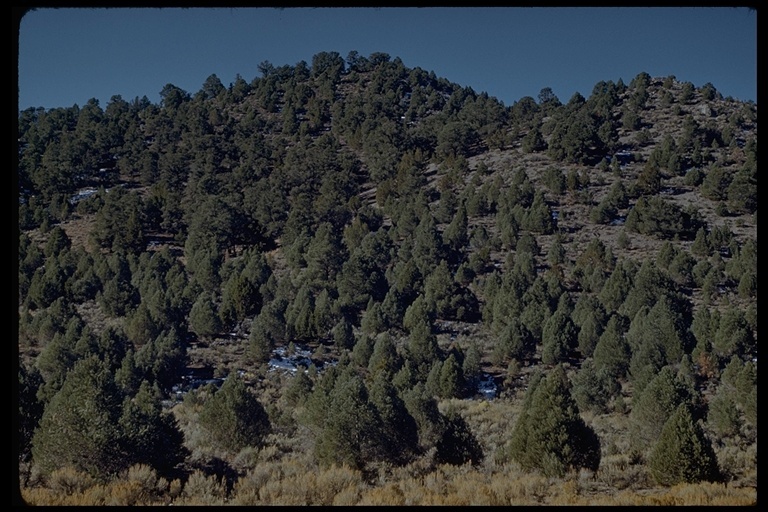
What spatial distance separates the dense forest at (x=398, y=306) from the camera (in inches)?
592

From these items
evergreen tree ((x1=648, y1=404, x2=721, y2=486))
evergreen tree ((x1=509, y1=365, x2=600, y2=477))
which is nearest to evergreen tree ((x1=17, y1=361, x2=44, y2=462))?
evergreen tree ((x1=509, y1=365, x2=600, y2=477))

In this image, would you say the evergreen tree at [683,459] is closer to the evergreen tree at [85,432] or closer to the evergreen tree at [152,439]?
the evergreen tree at [152,439]

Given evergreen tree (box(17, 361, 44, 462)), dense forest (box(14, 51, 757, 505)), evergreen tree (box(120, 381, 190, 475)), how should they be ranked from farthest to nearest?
evergreen tree (box(17, 361, 44, 462)), evergreen tree (box(120, 381, 190, 475)), dense forest (box(14, 51, 757, 505))

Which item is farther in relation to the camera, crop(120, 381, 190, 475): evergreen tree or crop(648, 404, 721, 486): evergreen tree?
crop(120, 381, 190, 475): evergreen tree

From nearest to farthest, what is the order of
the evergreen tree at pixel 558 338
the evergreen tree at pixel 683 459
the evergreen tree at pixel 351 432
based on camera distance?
the evergreen tree at pixel 683 459, the evergreen tree at pixel 351 432, the evergreen tree at pixel 558 338

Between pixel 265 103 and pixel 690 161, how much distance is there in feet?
313

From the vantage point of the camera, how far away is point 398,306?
4509cm

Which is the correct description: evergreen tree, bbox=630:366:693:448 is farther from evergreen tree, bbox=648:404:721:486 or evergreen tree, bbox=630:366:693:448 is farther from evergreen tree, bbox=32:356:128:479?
evergreen tree, bbox=32:356:128:479

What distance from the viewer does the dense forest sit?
15.0 m

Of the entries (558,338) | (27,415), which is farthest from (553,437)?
(558,338)

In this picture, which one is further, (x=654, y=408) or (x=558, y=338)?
(x=558, y=338)

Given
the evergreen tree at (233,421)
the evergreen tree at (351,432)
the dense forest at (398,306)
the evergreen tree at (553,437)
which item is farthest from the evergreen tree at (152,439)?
the evergreen tree at (553,437)

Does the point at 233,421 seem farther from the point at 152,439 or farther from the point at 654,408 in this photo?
the point at 654,408

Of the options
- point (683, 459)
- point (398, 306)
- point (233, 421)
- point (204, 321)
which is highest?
point (398, 306)
